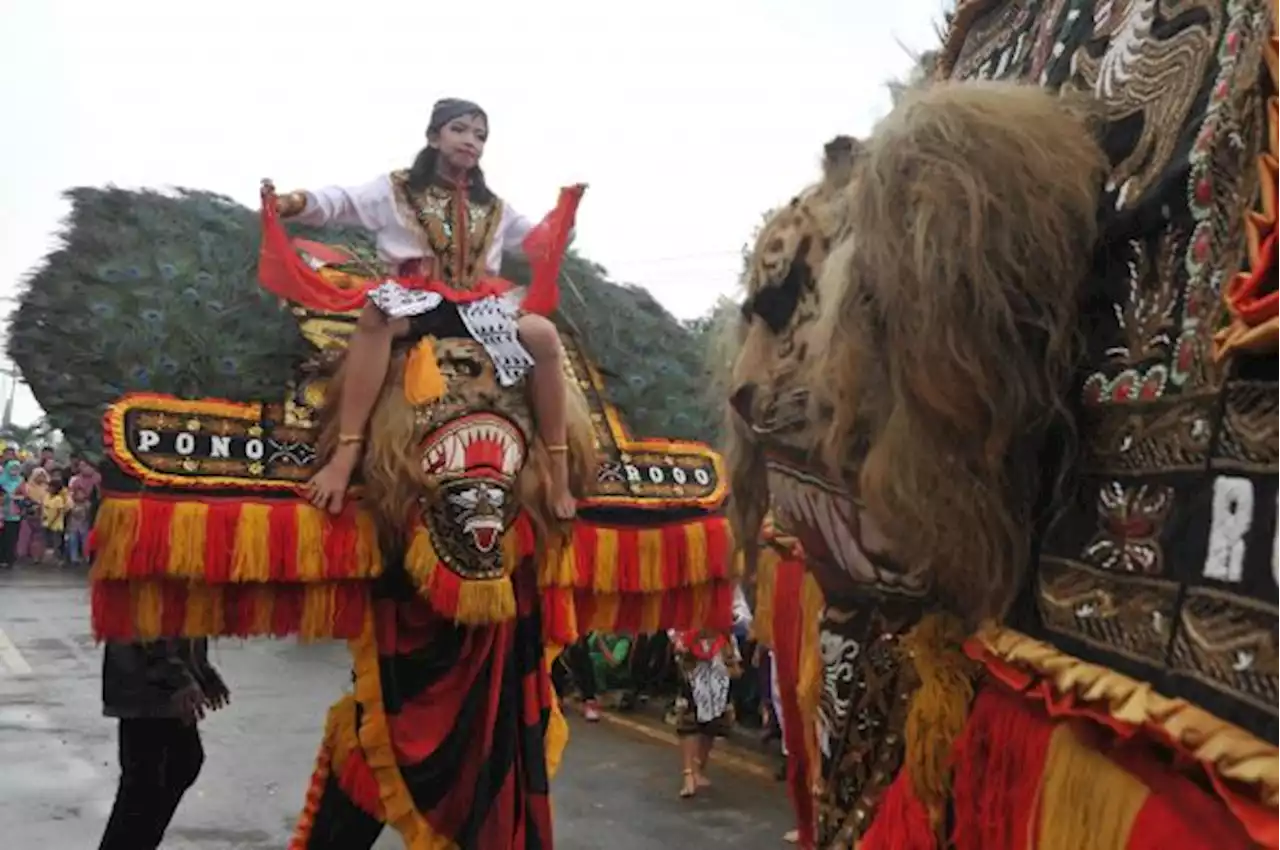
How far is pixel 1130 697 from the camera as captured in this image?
3.29 ft

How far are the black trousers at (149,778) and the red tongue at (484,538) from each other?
4.46 feet

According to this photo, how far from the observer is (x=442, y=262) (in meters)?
3.45

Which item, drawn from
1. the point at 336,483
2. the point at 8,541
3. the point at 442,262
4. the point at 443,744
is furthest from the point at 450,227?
the point at 8,541

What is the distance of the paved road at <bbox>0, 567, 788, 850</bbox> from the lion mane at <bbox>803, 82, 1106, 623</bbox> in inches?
181

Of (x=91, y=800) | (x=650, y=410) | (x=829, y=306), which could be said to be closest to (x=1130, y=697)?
(x=829, y=306)

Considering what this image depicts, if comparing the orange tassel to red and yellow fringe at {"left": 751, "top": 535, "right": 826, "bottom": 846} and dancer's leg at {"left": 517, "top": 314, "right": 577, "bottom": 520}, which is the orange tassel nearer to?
dancer's leg at {"left": 517, "top": 314, "right": 577, "bottom": 520}

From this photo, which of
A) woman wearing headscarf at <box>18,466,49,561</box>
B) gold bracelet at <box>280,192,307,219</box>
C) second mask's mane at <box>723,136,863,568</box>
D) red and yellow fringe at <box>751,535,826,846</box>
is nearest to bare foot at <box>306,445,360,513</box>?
gold bracelet at <box>280,192,307,219</box>

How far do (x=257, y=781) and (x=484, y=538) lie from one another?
403cm

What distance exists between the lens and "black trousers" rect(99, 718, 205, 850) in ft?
12.6

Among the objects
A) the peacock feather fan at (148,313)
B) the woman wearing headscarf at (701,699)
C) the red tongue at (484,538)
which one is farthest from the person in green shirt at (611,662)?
the red tongue at (484,538)

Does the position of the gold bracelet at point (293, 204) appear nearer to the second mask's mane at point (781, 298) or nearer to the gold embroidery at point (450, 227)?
the gold embroidery at point (450, 227)

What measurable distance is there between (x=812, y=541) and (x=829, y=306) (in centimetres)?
39

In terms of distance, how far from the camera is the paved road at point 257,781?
5.62 metres

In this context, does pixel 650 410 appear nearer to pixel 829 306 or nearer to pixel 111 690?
pixel 111 690
